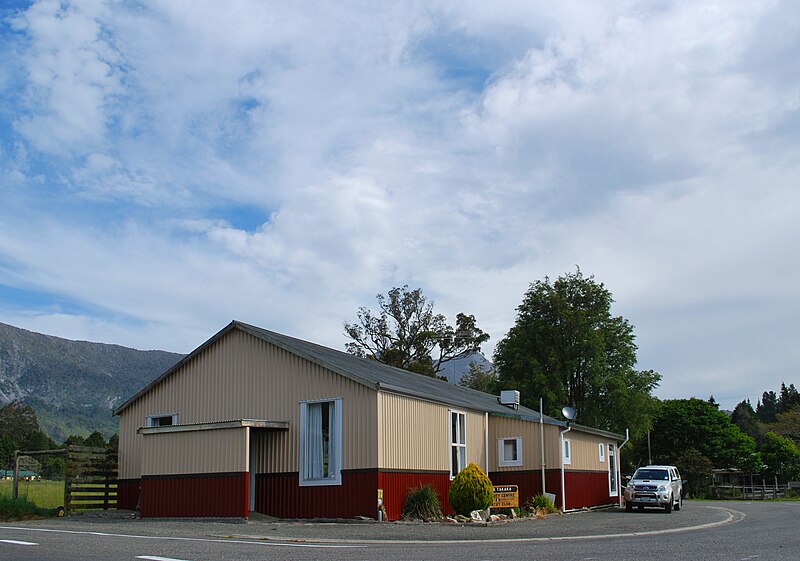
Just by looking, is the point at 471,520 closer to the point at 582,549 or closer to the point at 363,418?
the point at 363,418

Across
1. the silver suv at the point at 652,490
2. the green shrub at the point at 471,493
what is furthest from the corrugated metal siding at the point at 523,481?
the green shrub at the point at 471,493

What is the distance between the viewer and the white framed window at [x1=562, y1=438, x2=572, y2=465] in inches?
1128

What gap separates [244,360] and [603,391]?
33.3 meters

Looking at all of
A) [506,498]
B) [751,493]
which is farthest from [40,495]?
[751,493]

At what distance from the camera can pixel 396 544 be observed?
49.7 feet

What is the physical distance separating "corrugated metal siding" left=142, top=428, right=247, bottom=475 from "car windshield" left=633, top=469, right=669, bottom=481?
14.7 meters

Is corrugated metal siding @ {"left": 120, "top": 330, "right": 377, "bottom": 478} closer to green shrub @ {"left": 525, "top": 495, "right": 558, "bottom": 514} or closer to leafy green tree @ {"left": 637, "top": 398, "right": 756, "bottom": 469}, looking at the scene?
green shrub @ {"left": 525, "top": 495, "right": 558, "bottom": 514}

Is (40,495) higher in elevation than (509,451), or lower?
lower

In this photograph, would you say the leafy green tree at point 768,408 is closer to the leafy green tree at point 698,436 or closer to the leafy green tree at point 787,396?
the leafy green tree at point 787,396

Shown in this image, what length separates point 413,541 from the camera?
1600cm

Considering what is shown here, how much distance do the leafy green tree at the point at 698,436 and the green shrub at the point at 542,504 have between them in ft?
154

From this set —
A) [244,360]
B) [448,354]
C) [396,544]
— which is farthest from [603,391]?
[396,544]

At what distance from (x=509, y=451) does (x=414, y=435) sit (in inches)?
244

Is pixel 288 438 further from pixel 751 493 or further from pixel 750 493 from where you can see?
pixel 750 493
